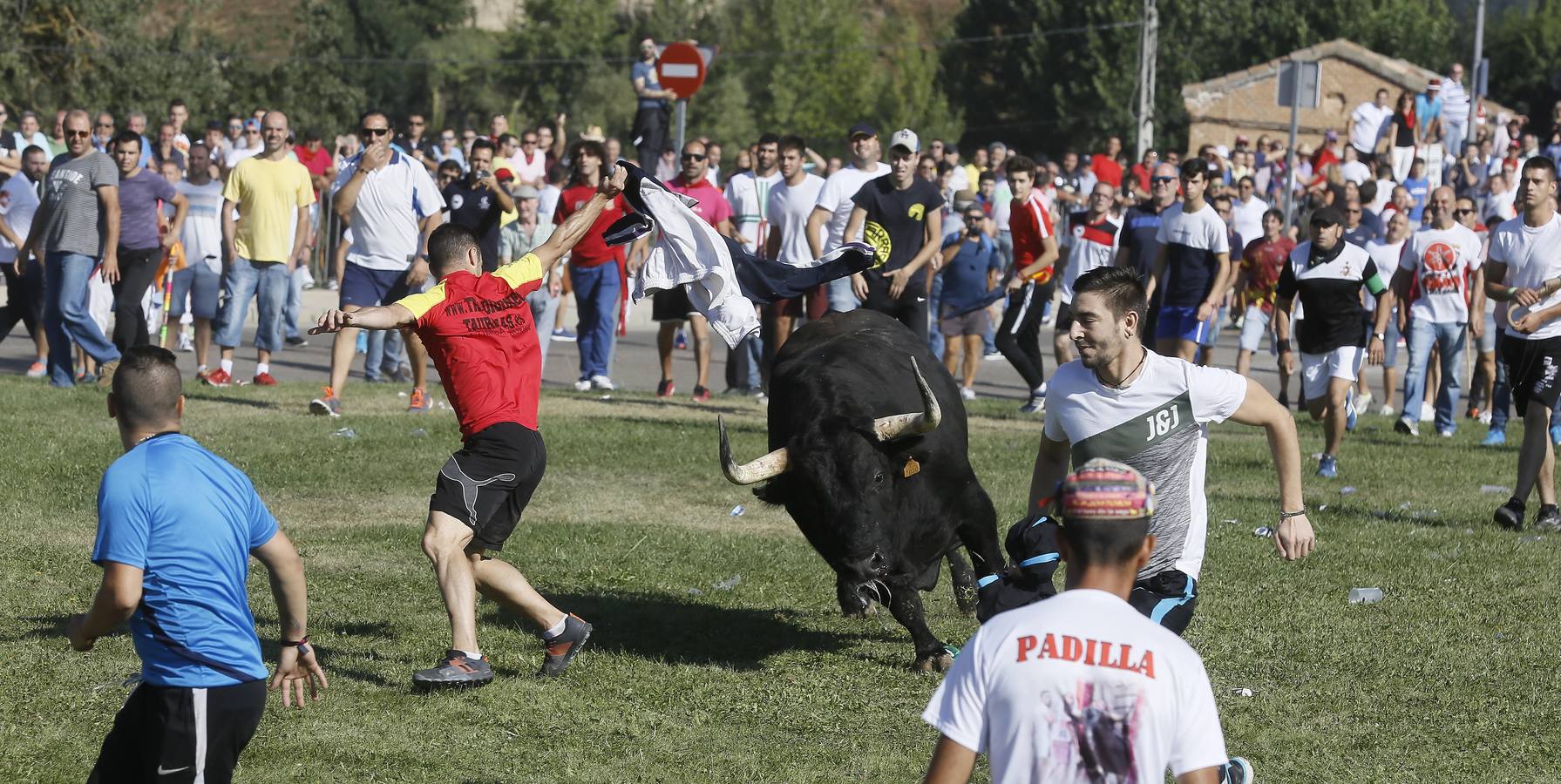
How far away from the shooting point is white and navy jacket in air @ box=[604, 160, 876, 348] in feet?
29.5

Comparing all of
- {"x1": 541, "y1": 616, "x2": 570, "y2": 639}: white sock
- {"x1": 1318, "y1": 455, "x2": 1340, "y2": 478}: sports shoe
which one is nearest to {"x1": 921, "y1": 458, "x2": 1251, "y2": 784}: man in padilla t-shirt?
{"x1": 541, "y1": 616, "x2": 570, "y2": 639}: white sock

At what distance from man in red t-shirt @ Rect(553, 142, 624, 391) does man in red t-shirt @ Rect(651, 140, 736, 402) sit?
46 centimetres

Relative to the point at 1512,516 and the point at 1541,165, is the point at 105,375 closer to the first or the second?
the point at 1512,516

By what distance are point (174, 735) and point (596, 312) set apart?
11045 mm

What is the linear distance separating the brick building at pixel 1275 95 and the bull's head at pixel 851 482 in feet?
135

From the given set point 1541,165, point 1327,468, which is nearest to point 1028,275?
point 1327,468

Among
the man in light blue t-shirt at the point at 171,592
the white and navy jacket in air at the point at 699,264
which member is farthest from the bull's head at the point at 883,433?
the man in light blue t-shirt at the point at 171,592

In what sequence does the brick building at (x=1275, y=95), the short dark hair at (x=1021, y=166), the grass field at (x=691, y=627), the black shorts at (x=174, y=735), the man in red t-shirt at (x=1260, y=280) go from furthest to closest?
the brick building at (x=1275, y=95)
the man in red t-shirt at (x=1260, y=280)
the short dark hair at (x=1021, y=166)
the grass field at (x=691, y=627)
the black shorts at (x=174, y=735)

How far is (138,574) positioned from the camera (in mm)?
4488

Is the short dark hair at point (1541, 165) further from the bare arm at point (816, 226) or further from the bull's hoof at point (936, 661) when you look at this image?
the bull's hoof at point (936, 661)

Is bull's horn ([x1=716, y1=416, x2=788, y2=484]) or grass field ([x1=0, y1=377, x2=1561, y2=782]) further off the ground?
bull's horn ([x1=716, y1=416, x2=788, y2=484])

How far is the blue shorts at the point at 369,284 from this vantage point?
14078mm

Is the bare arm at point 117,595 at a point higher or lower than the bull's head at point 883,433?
higher

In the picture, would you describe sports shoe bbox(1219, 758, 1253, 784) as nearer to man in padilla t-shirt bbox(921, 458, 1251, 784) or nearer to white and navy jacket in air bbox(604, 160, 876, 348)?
man in padilla t-shirt bbox(921, 458, 1251, 784)
